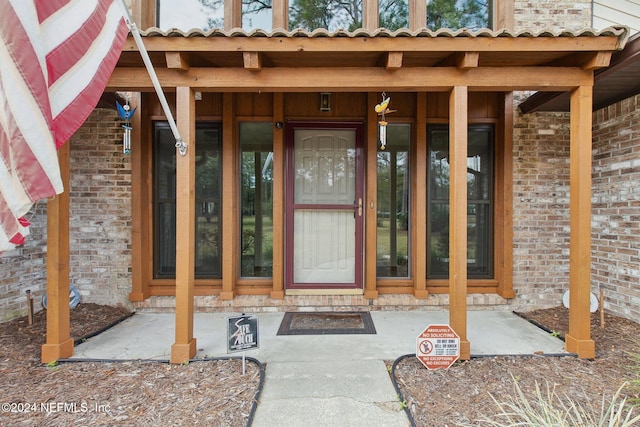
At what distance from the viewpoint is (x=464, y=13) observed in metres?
4.02

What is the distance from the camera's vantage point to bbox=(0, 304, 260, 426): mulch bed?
6.51 feet

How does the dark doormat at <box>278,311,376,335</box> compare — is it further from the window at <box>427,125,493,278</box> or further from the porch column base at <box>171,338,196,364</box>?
the window at <box>427,125,493,278</box>

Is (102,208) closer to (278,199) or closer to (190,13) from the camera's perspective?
(278,199)

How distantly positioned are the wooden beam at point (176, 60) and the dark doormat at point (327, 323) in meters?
2.59

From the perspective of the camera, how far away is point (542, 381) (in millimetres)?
2348

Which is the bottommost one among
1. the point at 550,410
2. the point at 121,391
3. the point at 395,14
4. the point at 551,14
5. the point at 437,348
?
the point at 121,391

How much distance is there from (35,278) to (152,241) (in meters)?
1.28

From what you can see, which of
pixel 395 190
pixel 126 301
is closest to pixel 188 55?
pixel 395 190

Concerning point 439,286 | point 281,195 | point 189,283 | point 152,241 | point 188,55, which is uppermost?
point 188,55

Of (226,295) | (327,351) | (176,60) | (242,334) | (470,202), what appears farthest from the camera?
(470,202)

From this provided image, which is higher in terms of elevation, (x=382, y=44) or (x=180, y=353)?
(x=382, y=44)

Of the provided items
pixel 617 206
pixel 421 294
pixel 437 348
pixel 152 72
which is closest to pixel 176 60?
pixel 152 72

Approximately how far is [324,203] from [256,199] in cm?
86

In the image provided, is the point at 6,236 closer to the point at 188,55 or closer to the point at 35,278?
the point at 188,55
